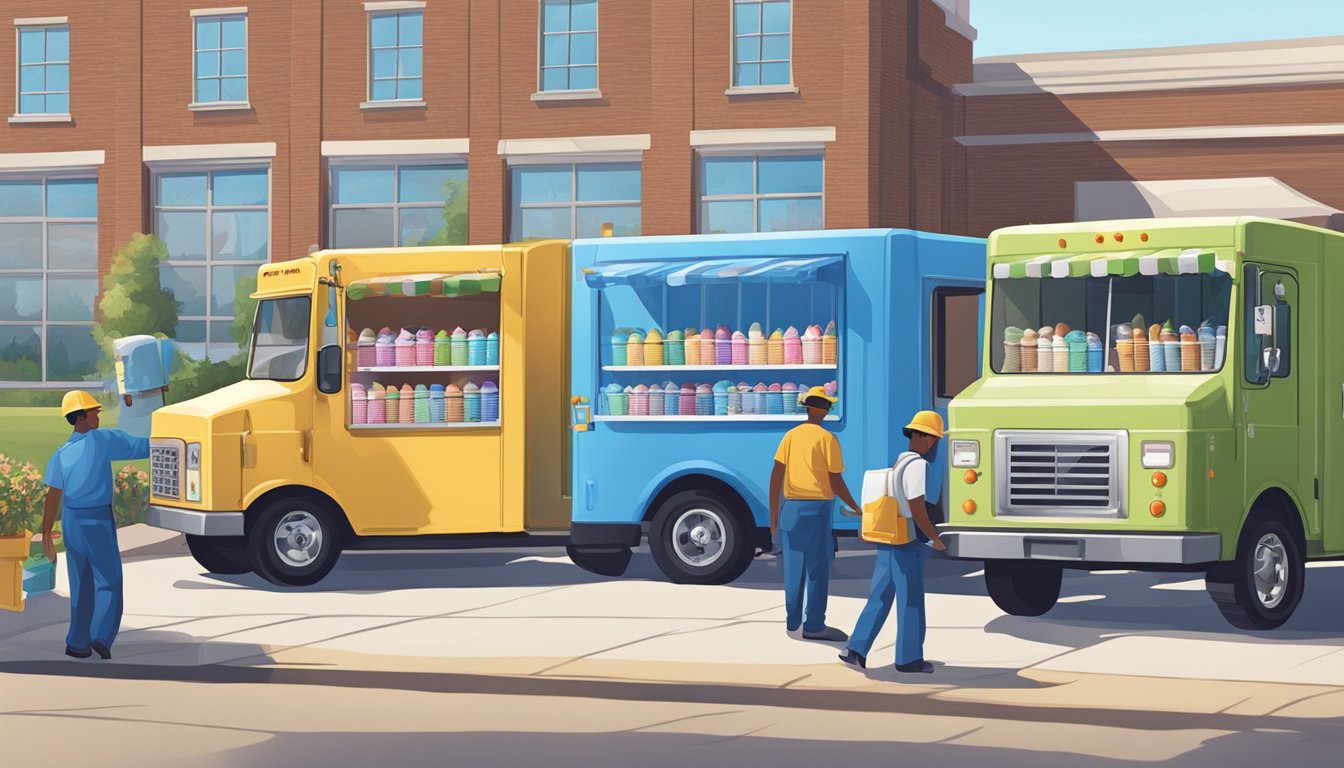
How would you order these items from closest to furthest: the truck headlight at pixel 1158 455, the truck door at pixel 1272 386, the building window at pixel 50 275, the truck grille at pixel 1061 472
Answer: the truck headlight at pixel 1158 455, the truck grille at pixel 1061 472, the truck door at pixel 1272 386, the building window at pixel 50 275

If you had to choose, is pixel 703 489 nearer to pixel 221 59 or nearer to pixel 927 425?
pixel 927 425

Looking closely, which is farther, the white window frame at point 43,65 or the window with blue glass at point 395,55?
the white window frame at point 43,65

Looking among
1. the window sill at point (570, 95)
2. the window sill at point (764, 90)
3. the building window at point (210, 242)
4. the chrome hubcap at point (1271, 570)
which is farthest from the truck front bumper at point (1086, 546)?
the building window at point (210, 242)

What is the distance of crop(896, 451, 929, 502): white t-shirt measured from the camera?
11.2m

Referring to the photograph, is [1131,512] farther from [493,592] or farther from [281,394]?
[281,394]

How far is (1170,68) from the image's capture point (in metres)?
35.3

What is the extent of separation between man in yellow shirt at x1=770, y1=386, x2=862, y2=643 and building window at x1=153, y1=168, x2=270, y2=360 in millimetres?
24071

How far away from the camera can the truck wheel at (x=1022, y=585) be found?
46.5 ft

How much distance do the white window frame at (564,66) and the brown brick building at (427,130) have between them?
1.6 inches

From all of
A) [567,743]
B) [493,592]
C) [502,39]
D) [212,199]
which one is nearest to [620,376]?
[493,592]

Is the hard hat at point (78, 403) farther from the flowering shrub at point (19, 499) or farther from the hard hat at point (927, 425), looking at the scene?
the flowering shrub at point (19, 499)

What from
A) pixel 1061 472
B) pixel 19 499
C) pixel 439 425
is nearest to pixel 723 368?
pixel 439 425

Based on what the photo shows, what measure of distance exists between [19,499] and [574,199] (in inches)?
598

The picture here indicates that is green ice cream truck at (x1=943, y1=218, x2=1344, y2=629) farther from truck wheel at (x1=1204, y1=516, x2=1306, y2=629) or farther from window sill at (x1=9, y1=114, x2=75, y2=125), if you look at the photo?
window sill at (x1=9, y1=114, x2=75, y2=125)
